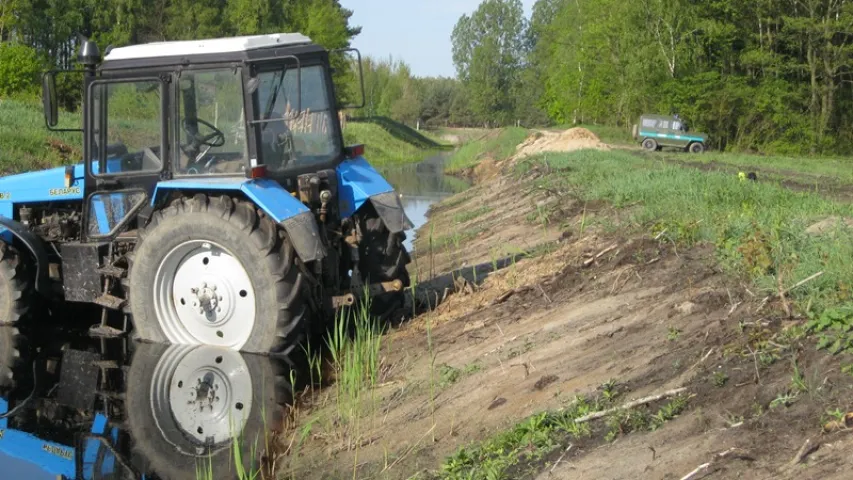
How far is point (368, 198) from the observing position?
9.86 meters

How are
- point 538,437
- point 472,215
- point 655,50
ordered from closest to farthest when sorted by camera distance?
1. point 538,437
2. point 472,215
3. point 655,50

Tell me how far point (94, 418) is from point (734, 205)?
725 centimetres

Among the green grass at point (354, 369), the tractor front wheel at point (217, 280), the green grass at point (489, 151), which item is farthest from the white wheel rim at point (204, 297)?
the green grass at point (489, 151)

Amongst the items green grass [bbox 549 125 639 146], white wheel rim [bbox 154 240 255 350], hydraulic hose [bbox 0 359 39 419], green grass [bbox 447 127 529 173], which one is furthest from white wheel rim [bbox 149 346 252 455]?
green grass [bbox 549 125 639 146]

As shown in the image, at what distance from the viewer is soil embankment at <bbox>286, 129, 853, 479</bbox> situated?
541 cm

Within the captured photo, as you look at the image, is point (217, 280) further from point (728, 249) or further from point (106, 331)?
point (728, 249)

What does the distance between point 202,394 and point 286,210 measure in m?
1.72

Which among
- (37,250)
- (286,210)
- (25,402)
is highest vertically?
(286,210)

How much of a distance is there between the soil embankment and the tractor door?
2904 millimetres

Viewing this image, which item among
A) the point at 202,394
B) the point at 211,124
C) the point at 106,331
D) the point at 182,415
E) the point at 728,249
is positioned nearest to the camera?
the point at 182,415

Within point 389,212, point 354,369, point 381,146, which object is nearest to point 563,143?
point 381,146

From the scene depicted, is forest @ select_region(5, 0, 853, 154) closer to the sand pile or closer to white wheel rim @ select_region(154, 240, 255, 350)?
the sand pile

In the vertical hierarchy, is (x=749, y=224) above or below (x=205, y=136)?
below

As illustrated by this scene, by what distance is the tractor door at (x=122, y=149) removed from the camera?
388 inches
